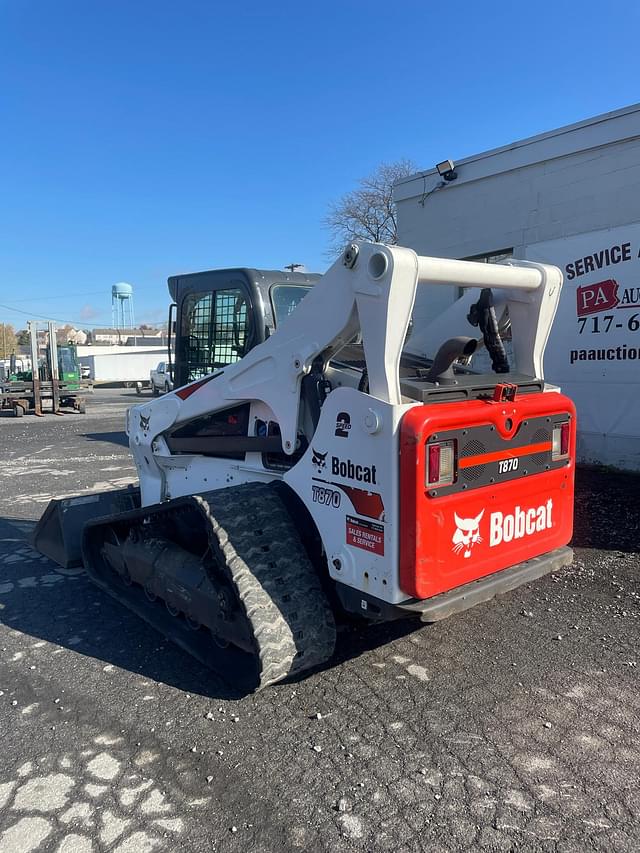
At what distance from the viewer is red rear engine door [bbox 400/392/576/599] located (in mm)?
2912

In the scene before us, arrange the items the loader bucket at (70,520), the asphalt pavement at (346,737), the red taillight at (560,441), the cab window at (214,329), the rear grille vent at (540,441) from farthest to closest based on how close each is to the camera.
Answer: the loader bucket at (70,520) → the cab window at (214,329) → the red taillight at (560,441) → the rear grille vent at (540,441) → the asphalt pavement at (346,737)

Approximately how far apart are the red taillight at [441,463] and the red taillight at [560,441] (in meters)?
0.88

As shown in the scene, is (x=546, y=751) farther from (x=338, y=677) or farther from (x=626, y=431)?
(x=626, y=431)

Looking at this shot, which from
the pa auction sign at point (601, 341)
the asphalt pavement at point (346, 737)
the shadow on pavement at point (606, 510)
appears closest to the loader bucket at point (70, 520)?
the asphalt pavement at point (346, 737)

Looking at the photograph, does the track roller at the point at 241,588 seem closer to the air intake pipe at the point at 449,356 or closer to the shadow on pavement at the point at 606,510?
the air intake pipe at the point at 449,356

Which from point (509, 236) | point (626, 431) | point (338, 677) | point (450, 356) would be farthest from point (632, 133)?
point (338, 677)

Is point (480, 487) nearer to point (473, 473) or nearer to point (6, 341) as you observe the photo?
point (473, 473)

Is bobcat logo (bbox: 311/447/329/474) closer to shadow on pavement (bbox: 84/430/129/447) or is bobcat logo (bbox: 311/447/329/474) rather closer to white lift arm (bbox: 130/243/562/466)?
white lift arm (bbox: 130/243/562/466)

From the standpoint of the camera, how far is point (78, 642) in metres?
4.10

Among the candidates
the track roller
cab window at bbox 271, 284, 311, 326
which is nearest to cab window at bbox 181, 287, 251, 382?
cab window at bbox 271, 284, 311, 326

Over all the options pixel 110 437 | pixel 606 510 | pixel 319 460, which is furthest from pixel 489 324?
pixel 110 437

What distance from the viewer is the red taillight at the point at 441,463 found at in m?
2.94

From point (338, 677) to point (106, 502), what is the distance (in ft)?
9.69

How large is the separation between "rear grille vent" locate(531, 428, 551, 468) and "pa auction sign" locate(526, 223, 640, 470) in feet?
16.7
